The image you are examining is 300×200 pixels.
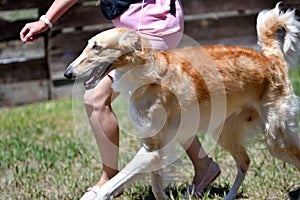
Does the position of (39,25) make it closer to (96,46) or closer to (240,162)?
(96,46)

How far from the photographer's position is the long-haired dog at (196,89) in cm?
362

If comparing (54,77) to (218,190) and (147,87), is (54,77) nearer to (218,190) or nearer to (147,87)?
(218,190)

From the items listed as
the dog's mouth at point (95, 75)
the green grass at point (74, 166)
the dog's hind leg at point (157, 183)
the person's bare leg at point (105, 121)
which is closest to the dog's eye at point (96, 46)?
the dog's mouth at point (95, 75)

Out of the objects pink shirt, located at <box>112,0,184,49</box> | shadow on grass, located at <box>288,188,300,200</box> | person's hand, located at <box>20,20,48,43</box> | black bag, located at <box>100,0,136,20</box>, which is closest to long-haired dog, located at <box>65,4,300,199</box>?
pink shirt, located at <box>112,0,184,49</box>

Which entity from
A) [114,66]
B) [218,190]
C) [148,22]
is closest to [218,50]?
[148,22]

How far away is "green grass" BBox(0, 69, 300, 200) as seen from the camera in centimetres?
476

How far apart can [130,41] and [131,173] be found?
80 cm

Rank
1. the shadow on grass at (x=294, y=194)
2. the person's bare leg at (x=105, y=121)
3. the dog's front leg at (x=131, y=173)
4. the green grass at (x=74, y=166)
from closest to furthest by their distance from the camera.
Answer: the dog's front leg at (x=131, y=173) < the person's bare leg at (x=105, y=121) < the shadow on grass at (x=294, y=194) < the green grass at (x=74, y=166)

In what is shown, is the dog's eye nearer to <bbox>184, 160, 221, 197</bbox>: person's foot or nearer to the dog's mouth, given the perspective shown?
the dog's mouth

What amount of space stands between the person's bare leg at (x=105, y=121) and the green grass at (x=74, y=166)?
1.30 feet

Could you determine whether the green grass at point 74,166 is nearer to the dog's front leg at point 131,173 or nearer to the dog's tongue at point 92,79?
the dog's front leg at point 131,173

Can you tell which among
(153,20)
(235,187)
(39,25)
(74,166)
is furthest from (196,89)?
(74,166)

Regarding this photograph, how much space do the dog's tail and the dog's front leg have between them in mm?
1114

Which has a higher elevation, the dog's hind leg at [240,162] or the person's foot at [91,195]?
the person's foot at [91,195]
